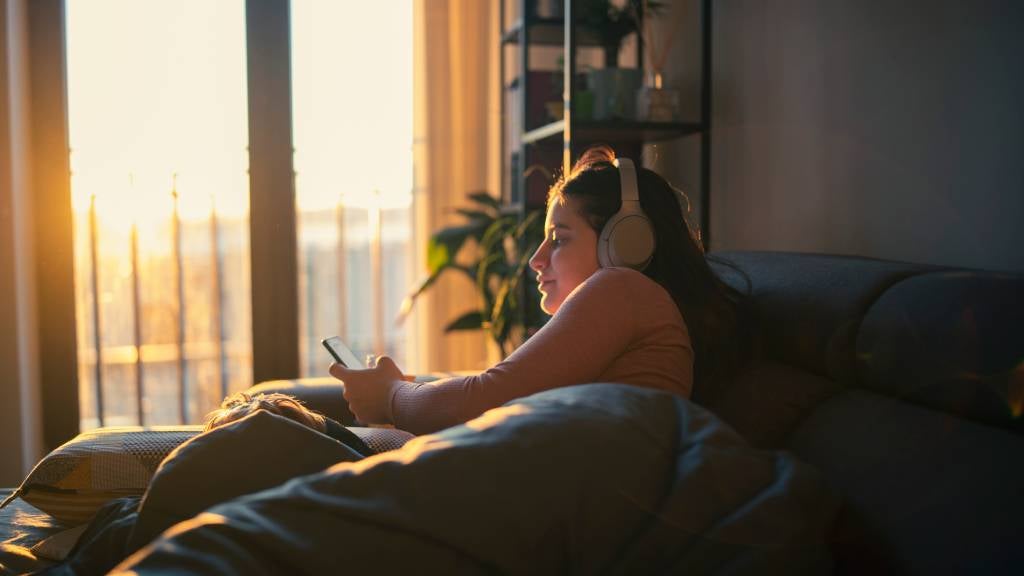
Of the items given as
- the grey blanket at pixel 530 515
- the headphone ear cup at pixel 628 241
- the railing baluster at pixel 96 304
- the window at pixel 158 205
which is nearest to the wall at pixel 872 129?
the headphone ear cup at pixel 628 241

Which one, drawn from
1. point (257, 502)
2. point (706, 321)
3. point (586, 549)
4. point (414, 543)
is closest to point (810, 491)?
point (586, 549)

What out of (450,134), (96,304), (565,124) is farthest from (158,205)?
(565,124)

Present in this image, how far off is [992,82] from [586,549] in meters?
0.99

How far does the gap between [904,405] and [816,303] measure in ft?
0.73

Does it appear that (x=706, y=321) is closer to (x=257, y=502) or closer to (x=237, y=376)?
(x=257, y=502)

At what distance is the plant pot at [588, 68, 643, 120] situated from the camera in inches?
86.0

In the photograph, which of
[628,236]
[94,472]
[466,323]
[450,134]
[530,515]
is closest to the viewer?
[530,515]

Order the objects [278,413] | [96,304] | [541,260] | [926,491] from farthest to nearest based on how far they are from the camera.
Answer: [96,304] → [541,260] → [278,413] → [926,491]

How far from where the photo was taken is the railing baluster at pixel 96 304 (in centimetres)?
319

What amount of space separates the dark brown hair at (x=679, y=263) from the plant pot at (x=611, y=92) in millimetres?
832

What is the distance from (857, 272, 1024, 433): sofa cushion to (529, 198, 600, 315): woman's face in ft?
1.51

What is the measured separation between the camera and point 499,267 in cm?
284

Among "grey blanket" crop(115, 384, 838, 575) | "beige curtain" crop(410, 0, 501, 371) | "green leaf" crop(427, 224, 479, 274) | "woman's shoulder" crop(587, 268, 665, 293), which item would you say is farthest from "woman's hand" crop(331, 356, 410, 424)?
"beige curtain" crop(410, 0, 501, 371)

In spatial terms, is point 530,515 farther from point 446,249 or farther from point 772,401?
point 446,249
